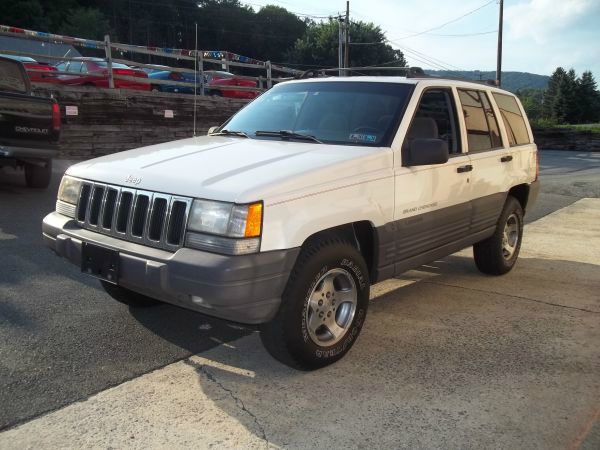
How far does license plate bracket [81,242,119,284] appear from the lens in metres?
3.29

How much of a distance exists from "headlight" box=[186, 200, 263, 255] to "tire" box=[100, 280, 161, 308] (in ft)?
4.65

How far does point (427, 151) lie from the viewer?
3846mm

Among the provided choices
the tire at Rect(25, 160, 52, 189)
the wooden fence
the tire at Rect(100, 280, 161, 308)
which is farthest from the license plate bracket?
the wooden fence

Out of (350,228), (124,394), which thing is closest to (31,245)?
(124,394)

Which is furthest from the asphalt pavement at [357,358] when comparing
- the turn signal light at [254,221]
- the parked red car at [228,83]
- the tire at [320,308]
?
the parked red car at [228,83]

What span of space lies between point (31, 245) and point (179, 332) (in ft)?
9.56

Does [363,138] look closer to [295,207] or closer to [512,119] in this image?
[295,207]

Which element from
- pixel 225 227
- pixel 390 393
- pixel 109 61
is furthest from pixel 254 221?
pixel 109 61

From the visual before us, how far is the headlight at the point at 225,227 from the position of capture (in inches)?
116

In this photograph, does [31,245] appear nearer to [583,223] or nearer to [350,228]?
[350,228]

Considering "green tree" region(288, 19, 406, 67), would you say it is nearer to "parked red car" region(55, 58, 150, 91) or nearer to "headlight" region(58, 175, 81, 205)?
"parked red car" region(55, 58, 150, 91)

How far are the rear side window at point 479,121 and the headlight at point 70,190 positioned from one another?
10.4 ft

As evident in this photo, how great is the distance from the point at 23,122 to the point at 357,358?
650 cm

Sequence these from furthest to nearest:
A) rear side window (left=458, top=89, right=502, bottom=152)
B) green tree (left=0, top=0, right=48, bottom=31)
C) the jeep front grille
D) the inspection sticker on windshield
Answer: green tree (left=0, top=0, right=48, bottom=31), rear side window (left=458, top=89, right=502, bottom=152), the inspection sticker on windshield, the jeep front grille
